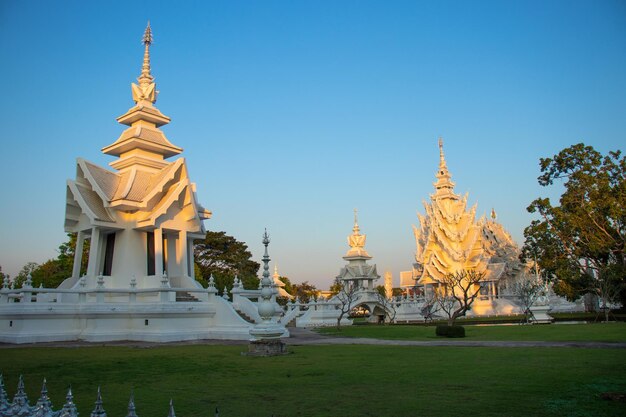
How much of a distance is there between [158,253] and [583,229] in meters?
29.1

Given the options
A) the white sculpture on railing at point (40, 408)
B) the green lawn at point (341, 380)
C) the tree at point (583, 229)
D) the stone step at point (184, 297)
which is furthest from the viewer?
the tree at point (583, 229)

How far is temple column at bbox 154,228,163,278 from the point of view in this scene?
23.8 m

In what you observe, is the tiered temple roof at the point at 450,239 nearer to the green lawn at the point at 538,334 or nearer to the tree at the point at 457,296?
the tree at the point at 457,296

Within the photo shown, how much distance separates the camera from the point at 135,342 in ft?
63.8

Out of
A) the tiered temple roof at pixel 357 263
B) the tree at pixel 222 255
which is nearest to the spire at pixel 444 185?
the tiered temple roof at pixel 357 263

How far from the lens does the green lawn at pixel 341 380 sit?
7.41 metres

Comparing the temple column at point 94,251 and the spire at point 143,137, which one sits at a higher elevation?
the spire at point 143,137

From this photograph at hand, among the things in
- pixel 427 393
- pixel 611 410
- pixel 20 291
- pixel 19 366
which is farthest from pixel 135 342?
pixel 611 410

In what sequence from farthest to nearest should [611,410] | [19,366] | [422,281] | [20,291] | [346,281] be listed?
[422,281] → [346,281] → [20,291] → [19,366] → [611,410]

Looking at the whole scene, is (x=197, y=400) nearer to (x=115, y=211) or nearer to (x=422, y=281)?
(x=115, y=211)

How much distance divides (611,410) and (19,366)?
12171 millimetres

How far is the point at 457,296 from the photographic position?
1850 inches

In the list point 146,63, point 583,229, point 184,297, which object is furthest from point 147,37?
point 583,229

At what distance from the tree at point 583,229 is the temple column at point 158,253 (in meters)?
27.3
